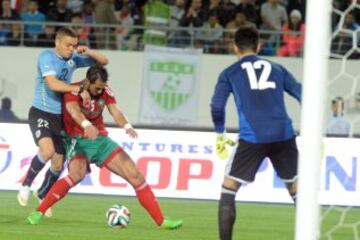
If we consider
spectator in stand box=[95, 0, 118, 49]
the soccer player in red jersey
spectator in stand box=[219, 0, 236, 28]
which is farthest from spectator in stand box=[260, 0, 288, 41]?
the soccer player in red jersey

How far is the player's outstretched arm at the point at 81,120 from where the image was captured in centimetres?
1133

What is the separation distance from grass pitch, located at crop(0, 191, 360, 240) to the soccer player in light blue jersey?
51 cm

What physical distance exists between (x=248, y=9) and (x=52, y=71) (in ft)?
32.5

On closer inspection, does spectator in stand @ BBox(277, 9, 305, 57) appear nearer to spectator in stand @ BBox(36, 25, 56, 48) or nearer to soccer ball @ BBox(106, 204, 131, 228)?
spectator in stand @ BBox(36, 25, 56, 48)

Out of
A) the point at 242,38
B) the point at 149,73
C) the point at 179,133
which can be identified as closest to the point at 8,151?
the point at 179,133

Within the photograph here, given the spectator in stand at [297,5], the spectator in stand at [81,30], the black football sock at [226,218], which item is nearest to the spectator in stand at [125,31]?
the spectator in stand at [81,30]

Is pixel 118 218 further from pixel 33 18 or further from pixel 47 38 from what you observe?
pixel 33 18

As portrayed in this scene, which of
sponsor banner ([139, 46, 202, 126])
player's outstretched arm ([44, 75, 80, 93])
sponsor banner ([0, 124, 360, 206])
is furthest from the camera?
sponsor banner ([139, 46, 202, 126])

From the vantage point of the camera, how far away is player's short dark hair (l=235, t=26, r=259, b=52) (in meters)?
9.85

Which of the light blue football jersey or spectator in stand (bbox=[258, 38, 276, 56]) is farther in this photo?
spectator in stand (bbox=[258, 38, 276, 56])

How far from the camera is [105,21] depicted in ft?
72.3

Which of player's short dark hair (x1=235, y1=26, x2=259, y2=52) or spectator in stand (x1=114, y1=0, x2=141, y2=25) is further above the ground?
spectator in stand (x1=114, y1=0, x2=141, y2=25)

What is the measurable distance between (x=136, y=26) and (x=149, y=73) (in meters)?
0.85

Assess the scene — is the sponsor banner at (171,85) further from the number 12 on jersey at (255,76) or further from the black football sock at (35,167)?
the number 12 on jersey at (255,76)
